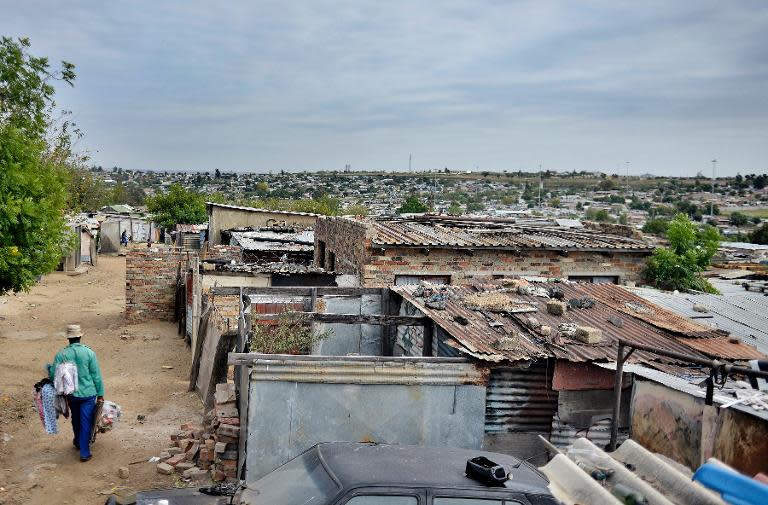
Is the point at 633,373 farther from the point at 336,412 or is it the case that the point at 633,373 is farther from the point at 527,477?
the point at 336,412

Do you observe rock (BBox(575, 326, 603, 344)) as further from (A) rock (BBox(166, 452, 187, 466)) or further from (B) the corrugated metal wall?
(A) rock (BBox(166, 452, 187, 466))

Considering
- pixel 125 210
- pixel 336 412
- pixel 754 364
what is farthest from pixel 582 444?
pixel 125 210

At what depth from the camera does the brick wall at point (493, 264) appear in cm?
1319

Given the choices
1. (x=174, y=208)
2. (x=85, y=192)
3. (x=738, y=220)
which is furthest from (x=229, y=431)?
(x=738, y=220)

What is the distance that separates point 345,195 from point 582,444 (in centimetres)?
7255

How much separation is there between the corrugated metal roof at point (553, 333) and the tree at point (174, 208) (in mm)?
36458

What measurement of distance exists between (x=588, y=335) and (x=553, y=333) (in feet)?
→ 1.39

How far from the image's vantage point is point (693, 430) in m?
5.28

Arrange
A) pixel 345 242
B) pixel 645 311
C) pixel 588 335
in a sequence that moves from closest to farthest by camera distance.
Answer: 1. pixel 588 335
2. pixel 645 311
3. pixel 345 242

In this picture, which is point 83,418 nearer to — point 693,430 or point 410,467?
point 410,467

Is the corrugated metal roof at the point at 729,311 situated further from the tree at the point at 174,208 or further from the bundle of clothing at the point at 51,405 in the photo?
the tree at the point at 174,208

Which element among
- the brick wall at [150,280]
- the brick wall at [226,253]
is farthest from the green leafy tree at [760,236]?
the brick wall at [150,280]

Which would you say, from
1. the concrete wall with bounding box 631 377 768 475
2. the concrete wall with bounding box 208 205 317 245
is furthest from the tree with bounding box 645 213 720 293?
the concrete wall with bounding box 208 205 317 245

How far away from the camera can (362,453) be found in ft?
14.8
